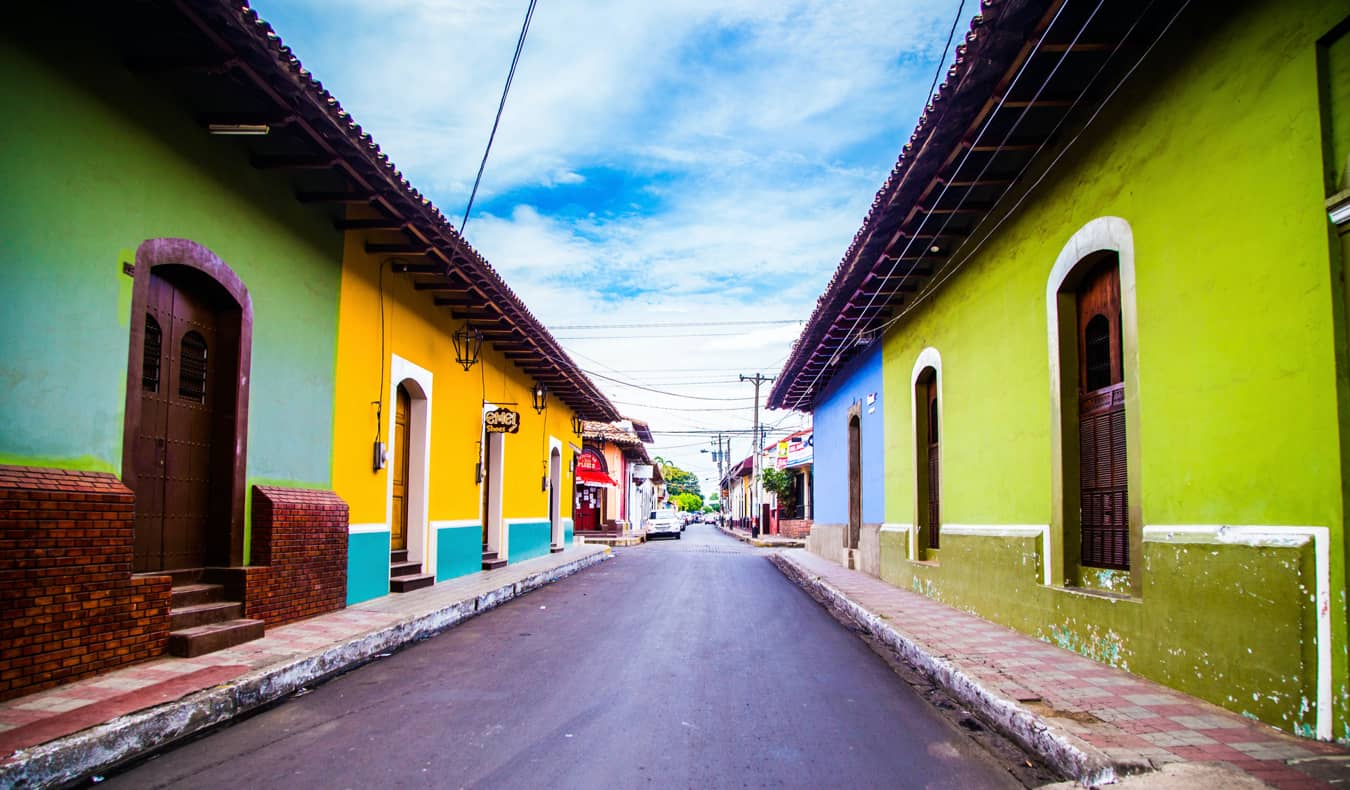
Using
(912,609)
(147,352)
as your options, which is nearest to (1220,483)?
(912,609)

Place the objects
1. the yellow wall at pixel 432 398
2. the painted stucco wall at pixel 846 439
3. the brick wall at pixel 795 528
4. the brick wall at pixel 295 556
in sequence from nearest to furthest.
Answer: the brick wall at pixel 295 556 → the yellow wall at pixel 432 398 → the painted stucco wall at pixel 846 439 → the brick wall at pixel 795 528

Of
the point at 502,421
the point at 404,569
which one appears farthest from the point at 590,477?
the point at 404,569

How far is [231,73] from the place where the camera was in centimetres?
658

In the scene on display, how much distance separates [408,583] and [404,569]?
49 cm

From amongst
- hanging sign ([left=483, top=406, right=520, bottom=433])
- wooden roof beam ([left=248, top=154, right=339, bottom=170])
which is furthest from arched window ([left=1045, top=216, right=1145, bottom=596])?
hanging sign ([left=483, top=406, right=520, bottom=433])

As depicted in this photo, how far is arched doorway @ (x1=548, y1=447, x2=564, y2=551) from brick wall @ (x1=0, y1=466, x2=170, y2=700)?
17.0 m

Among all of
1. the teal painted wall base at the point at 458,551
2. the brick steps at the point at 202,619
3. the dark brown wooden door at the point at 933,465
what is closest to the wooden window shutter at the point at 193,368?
the brick steps at the point at 202,619

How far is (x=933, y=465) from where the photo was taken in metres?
12.9

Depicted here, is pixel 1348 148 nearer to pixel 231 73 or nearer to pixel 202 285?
pixel 231 73

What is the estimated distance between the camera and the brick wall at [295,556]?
8086 millimetres

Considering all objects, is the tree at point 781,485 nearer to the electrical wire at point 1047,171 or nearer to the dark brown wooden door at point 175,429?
the electrical wire at point 1047,171

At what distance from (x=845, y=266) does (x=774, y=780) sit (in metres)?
8.81

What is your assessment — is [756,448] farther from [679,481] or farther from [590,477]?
[679,481]

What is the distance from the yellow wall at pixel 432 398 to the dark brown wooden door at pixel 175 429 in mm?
2043
